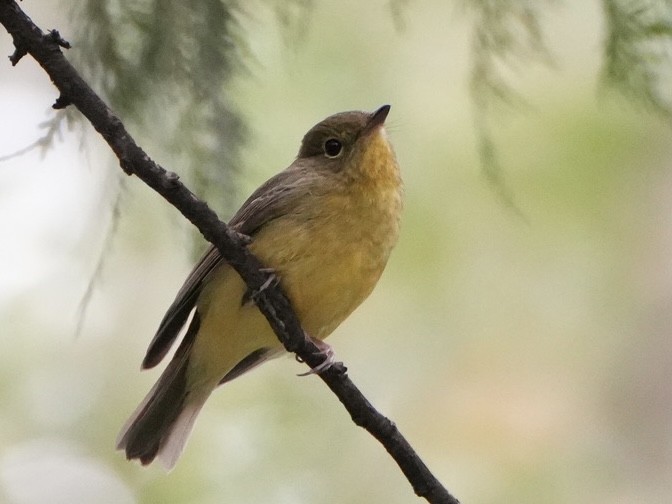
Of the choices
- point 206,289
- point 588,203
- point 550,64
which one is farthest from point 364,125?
point 588,203

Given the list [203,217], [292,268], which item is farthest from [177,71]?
[292,268]

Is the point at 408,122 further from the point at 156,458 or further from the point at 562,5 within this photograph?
the point at 562,5

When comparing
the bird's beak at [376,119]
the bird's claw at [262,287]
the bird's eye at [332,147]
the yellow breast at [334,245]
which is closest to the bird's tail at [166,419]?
the bird's claw at [262,287]

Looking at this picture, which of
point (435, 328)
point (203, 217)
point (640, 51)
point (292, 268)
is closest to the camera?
point (203, 217)

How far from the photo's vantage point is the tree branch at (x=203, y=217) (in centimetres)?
198

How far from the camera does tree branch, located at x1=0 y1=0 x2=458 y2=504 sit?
6.48 ft

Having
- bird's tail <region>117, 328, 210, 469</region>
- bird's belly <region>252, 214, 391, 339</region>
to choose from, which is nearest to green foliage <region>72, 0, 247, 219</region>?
bird's belly <region>252, 214, 391, 339</region>

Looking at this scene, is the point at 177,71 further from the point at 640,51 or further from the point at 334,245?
the point at 640,51

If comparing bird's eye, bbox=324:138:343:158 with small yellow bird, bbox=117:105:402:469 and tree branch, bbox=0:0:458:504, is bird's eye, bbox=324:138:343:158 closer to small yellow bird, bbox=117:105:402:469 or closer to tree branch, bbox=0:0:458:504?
small yellow bird, bbox=117:105:402:469

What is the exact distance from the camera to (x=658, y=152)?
547 centimetres

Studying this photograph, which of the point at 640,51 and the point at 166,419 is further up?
the point at 166,419

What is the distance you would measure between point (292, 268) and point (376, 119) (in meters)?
0.67

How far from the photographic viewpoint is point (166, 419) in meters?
3.73

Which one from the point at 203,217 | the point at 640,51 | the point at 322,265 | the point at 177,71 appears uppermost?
the point at 177,71
